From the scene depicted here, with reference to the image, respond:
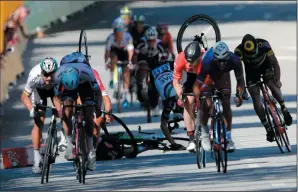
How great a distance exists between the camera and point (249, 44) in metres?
21.8

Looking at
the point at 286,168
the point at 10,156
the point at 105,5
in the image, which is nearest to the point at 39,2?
the point at 105,5

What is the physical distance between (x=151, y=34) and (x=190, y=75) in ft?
22.2

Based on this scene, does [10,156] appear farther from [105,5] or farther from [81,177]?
[105,5]

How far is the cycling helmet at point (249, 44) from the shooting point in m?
21.8

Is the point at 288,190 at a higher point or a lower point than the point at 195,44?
lower

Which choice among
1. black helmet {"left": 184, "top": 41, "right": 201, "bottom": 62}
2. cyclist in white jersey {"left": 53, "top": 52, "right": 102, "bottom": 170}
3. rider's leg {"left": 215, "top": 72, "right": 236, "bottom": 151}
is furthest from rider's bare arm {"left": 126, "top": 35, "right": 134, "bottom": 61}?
cyclist in white jersey {"left": 53, "top": 52, "right": 102, "bottom": 170}

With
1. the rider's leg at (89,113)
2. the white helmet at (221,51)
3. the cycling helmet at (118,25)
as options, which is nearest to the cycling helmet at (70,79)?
the rider's leg at (89,113)

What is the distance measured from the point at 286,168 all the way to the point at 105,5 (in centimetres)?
4347

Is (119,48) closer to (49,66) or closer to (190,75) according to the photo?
(190,75)

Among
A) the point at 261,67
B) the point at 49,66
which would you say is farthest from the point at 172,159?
the point at 49,66

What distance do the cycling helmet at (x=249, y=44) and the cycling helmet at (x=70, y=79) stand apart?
3222 mm

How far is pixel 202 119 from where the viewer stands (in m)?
20.3

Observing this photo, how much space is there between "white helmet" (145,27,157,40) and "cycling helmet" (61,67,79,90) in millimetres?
9551

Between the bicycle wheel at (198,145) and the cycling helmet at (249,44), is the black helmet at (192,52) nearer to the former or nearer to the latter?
the bicycle wheel at (198,145)
